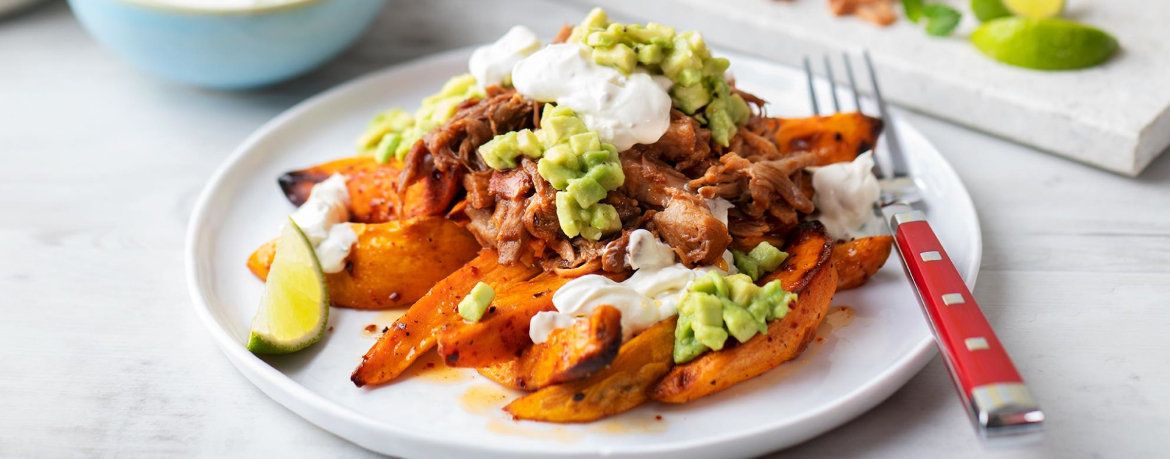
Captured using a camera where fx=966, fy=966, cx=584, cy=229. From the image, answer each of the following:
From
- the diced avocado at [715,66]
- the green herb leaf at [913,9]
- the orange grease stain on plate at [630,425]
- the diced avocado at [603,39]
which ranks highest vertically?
the diced avocado at [603,39]

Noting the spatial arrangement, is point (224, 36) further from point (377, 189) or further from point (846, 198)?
point (846, 198)

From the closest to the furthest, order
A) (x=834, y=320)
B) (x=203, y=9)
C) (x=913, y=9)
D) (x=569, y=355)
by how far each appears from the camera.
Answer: (x=569, y=355)
(x=834, y=320)
(x=203, y=9)
(x=913, y=9)

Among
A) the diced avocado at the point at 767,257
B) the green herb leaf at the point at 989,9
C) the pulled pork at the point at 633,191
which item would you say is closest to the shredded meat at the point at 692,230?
the pulled pork at the point at 633,191

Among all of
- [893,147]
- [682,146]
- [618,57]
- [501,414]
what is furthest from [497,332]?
[893,147]

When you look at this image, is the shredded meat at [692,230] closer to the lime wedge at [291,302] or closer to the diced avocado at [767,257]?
the diced avocado at [767,257]

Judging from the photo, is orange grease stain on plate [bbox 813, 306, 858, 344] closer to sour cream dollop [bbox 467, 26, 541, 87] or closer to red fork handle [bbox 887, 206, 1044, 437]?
red fork handle [bbox 887, 206, 1044, 437]

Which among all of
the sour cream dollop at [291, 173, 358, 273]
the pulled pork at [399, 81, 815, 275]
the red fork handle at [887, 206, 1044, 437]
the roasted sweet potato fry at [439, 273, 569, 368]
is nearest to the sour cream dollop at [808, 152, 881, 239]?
the pulled pork at [399, 81, 815, 275]
